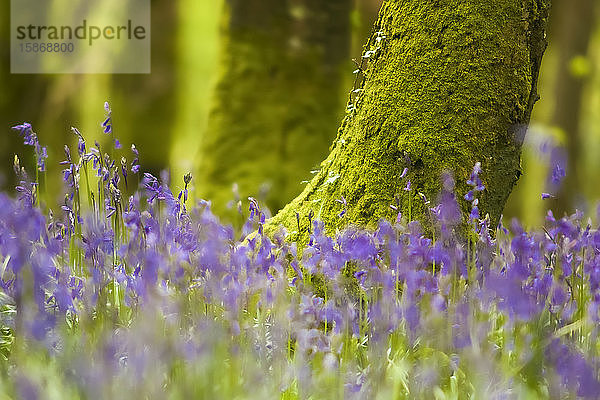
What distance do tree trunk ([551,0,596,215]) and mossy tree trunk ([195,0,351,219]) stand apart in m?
3.25

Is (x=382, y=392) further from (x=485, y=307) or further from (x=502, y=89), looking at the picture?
(x=502, y=89)

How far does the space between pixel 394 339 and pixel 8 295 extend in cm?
145

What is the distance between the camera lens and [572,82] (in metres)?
8.04

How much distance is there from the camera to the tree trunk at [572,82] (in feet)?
25.9

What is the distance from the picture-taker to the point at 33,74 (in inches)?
424

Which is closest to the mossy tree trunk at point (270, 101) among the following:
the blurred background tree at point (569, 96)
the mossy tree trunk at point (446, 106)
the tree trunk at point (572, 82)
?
the mossy tree trunk at point (446, 106)

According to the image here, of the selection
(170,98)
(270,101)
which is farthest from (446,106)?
(170,98)

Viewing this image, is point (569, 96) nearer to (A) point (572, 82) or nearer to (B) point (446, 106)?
(A) point (572, 82)

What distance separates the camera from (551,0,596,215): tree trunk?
25.9 feet

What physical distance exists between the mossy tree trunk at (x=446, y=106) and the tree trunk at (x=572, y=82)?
15.2ft

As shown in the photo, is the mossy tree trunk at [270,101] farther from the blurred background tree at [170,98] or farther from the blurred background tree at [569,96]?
the blurred background tree at [170,98]

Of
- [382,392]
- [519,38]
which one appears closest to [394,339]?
[382,392]

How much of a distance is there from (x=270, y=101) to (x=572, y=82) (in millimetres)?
3988

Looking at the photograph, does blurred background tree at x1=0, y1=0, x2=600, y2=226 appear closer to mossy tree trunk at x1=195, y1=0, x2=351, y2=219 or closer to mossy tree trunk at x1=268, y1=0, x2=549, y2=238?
mossy tree trunk at x1=195, y1=0, x2=351, y2=219
